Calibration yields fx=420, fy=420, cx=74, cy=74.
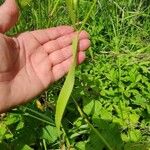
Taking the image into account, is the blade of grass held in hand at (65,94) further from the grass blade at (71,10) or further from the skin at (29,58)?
the skin at (29,58)

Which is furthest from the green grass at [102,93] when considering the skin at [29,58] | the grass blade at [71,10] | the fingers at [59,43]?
the grass blade at [71,10]

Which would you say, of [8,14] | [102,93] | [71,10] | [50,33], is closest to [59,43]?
[50,33]

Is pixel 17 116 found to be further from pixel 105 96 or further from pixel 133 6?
pixel 133 6

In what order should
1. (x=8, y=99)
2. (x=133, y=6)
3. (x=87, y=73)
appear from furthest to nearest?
1. (x=133, y=6)
2. (x=87, y=73)
3. (x=8, y=99)

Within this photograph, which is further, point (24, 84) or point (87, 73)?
point (87, 73)

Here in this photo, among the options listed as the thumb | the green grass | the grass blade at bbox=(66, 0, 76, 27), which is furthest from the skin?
the grass blade at bbox=(66, 0, 76, 27)

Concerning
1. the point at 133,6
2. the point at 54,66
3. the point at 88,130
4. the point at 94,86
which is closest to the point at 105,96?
the point at 94,86
